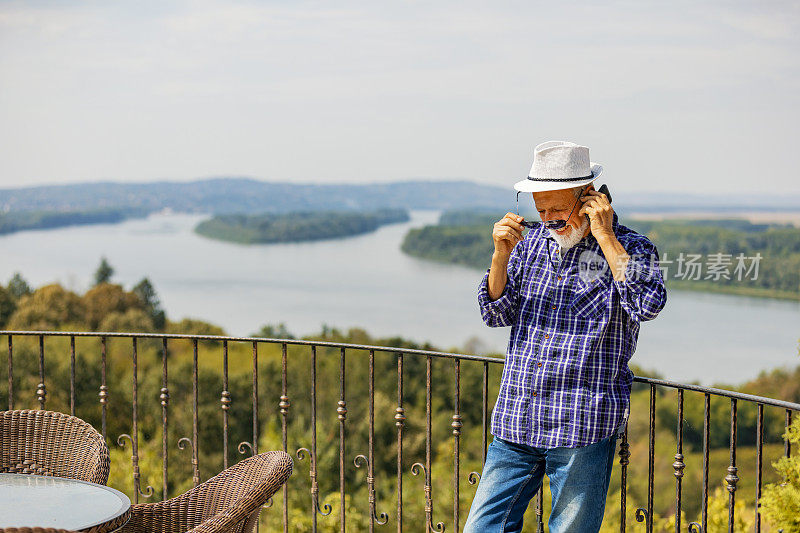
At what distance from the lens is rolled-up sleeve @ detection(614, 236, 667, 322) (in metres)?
1.95

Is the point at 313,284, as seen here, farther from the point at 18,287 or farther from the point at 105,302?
the point at 18,287

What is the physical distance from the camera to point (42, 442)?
2883mm

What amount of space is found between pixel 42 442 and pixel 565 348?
1839mm

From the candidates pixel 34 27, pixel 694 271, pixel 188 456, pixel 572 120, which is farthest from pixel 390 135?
pixel 694 271

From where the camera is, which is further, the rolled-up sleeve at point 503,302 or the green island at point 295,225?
the green island at point 295,225

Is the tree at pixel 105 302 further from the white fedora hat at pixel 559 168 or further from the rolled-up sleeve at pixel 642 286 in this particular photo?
the rolled-up sleeve at pixel 642 286

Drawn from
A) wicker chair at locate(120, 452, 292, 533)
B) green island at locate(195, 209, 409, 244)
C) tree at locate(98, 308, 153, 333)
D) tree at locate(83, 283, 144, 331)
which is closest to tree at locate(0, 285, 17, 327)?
tree at locate(83, 283, 144, 331)

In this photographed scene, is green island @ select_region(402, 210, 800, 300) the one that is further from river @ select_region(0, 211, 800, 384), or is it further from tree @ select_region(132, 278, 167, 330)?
tree @ select_region(132, 278, 167, 330)

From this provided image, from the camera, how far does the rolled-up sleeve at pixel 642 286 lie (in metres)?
1.95

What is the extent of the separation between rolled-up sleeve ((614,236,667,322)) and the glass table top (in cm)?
134

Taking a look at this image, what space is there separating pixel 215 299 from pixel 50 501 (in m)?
48.6

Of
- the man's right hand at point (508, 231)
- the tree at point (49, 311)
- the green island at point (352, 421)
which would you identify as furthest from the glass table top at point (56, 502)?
the tree at point (49, 311)

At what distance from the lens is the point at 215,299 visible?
49.8 meters

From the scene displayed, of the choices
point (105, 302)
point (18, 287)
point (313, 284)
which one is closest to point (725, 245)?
point (313, 284)
